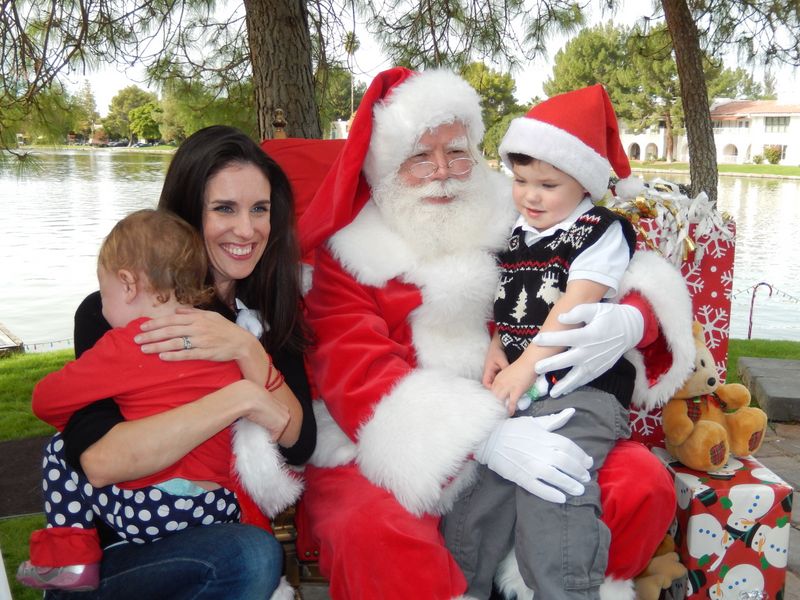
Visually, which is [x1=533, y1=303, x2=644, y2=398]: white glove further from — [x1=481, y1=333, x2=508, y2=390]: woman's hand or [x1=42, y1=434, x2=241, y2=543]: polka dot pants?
[x1=42, y1=434, x2=241, y2=543]: polka dot pants

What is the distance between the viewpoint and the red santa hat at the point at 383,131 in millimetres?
2121

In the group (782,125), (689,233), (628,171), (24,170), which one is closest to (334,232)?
(628,171)

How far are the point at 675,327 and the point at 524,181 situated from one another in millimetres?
623

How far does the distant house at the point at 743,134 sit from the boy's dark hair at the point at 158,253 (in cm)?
4334

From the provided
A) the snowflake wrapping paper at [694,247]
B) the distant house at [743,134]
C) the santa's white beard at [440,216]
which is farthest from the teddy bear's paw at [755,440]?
the distant house at [743,134]

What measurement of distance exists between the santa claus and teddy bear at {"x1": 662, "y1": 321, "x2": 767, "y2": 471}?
0.14m

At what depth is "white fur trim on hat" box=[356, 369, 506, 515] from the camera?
1751 mm

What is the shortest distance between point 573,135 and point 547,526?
3.57 feet

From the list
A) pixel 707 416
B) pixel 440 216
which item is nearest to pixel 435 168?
pixel 440 216

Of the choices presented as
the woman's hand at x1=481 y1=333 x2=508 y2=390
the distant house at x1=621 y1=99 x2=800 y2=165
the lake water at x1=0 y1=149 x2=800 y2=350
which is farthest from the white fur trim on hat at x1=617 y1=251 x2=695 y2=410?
the distant house at x1=621 y1=99 x2=800 y2=165

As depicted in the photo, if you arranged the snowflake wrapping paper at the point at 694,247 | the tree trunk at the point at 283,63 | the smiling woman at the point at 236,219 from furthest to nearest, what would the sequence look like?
the tree trunk at the point at 283,63 < the snowflake wrapping paper at the point at 694,247 < the smiling woman at the point at 236,219

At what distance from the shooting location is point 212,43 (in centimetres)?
476

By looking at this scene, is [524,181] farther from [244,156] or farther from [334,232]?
[244,156]

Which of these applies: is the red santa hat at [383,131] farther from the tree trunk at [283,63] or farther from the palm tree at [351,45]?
the palm tree at [351,45]
